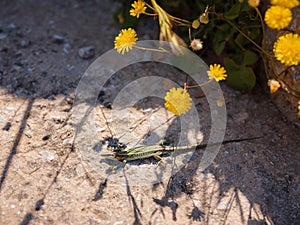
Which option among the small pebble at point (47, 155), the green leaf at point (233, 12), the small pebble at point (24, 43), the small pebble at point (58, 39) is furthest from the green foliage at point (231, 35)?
the small pebble at point (47, 155)

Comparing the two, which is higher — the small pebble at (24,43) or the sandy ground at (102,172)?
the small pebble at (24,43)

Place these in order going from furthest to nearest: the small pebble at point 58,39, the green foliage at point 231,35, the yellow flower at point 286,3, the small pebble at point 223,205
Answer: the small pebble at point 58,39
the green foliage at point 231,35
the small pebble at point 223,205
the yellow flower at point 286,3

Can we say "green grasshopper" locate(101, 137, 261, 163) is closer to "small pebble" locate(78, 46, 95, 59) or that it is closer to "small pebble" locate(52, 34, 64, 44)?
"small pebble" locate(78, 46, 95, 59)

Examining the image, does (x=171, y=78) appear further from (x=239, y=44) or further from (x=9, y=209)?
(x=9, y=209)

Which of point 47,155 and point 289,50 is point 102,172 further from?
point 289,50

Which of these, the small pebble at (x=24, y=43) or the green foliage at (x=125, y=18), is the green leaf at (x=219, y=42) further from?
the small pebble at (x=24, y=43)

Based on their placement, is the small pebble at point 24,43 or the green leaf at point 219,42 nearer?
the green leaf at point 219,42

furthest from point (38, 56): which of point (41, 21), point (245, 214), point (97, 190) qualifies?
point (245, 214)

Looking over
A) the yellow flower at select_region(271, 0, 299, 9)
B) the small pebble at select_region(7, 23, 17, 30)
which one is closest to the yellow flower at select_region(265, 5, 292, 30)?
the yellow flower at select_region(271, 0, 299, 9)
